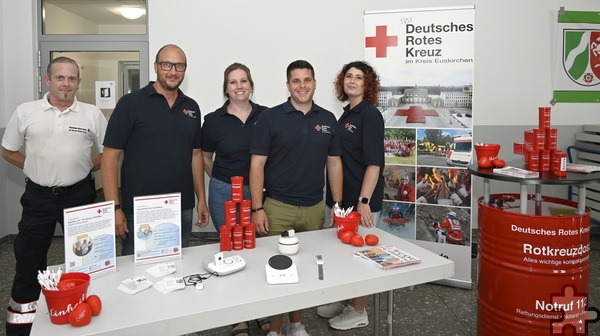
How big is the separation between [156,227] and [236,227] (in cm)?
31

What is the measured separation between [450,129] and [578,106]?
201cm

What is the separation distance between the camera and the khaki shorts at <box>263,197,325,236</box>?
2.14 metres

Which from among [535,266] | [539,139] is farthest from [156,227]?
[539,139]

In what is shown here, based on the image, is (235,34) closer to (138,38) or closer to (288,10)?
(288,10)

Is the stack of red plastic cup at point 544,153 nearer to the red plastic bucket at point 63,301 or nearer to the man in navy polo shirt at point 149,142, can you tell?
the man in navy polo shirt at point 149,142

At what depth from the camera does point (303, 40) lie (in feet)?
12.9

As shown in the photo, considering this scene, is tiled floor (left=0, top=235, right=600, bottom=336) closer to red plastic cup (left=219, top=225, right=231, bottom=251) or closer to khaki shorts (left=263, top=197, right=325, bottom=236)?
khaki shorts (left=263, top=197, right=325, bottom=236)

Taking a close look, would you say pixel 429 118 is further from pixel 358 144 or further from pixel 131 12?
pixel 131 12

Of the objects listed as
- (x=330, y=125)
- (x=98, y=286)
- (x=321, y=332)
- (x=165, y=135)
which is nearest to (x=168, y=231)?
(x=98, y=286)

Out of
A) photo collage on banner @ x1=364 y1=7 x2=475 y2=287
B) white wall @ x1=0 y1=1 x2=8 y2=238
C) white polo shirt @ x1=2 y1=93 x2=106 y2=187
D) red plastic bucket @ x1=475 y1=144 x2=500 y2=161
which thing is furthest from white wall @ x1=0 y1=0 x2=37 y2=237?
red plastic bucket @ x1=475 y1=144 x2=500 y2=161

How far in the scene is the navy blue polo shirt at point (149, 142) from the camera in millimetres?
2008

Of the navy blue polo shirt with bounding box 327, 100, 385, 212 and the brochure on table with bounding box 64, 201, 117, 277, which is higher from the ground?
the navy blue polo shirt with bounding box 327, 100, 385, 212

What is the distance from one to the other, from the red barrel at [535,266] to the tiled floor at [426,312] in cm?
49

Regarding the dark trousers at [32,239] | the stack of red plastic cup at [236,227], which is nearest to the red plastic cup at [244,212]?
the stack of red plastic cup at [236,227]
